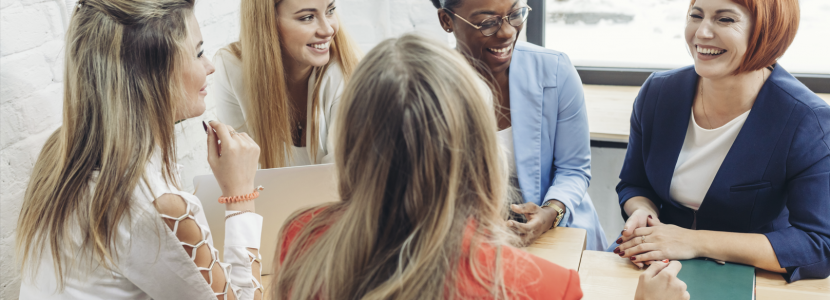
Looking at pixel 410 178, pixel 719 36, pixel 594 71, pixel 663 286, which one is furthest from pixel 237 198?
pixel 594 71

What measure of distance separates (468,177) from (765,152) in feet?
2.87

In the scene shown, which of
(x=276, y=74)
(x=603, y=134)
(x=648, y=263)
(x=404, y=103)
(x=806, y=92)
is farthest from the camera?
(x=603, y=134)

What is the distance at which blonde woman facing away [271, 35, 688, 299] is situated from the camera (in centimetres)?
62

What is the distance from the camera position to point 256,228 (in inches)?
39.7

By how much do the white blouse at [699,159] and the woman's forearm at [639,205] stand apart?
55 millimetres

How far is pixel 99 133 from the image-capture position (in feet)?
2.98

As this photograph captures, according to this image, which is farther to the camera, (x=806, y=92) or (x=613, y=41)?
(x=613, y=41)

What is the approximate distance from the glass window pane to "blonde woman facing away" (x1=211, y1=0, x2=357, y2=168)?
4.09ft

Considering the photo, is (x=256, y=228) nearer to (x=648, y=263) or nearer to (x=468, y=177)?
(x=468, y=177)

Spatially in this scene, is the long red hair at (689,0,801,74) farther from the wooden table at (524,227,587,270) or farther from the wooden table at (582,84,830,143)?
the wooden table at (582,84,830,143)

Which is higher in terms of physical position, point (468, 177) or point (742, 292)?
point (468, 177)

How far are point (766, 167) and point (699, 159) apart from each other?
150 mm

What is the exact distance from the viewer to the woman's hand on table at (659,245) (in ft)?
3.70

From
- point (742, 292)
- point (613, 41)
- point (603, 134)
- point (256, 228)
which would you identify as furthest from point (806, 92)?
point (613, 41)
